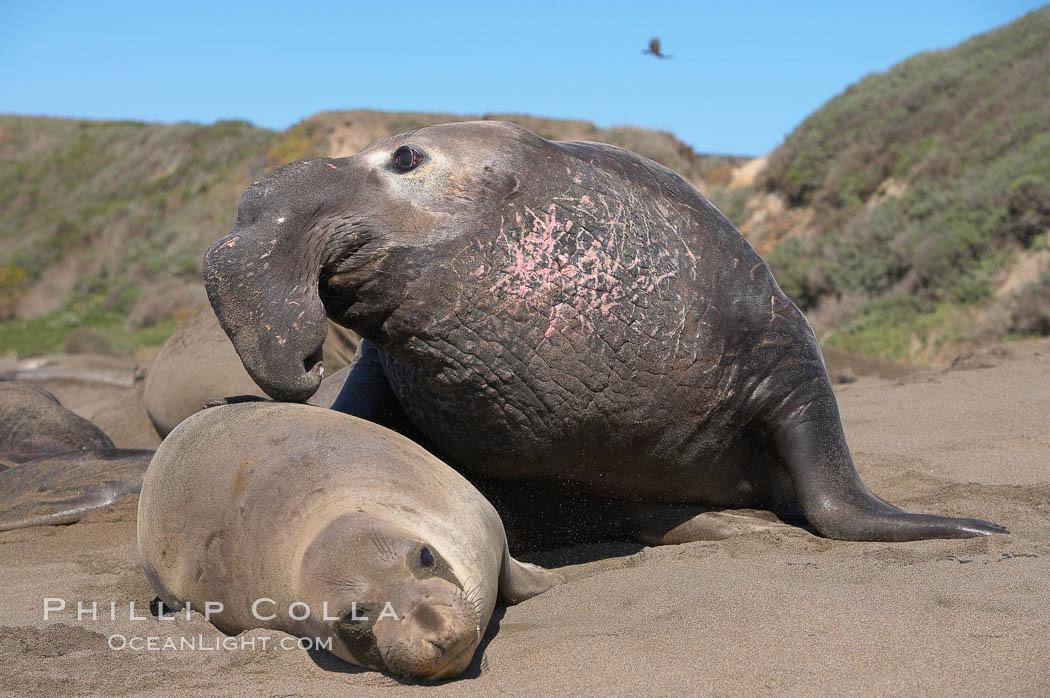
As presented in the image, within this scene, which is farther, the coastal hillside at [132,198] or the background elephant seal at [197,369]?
the coastal hillside at [132,198]

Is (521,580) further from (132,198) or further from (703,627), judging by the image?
(132,198)

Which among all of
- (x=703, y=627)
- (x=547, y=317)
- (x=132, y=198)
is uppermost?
(x=547, y=317)

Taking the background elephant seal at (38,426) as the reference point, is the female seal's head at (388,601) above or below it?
above

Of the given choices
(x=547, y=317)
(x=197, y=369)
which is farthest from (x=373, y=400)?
(x=197, y=369)

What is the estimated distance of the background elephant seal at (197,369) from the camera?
6160 mm

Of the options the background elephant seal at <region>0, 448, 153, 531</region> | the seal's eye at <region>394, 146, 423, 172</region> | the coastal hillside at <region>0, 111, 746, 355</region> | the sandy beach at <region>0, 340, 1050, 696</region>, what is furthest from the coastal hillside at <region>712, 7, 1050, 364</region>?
the seal's eye at <region>394, 146, 423, 172</region>

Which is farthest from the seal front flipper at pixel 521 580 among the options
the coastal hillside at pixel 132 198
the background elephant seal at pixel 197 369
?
the coastal hillside at pixel 132 198

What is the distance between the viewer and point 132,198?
142ft

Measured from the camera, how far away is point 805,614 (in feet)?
8.80

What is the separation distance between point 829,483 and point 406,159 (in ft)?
6.01

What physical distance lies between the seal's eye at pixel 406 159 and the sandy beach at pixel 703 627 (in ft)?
4.73

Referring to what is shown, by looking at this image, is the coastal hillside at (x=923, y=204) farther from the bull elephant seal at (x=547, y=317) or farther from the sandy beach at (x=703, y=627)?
the sandy beach at (x=703, y=627)

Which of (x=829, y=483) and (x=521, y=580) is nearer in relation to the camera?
(x=521, y=580)

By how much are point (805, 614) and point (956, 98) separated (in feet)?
59.9
